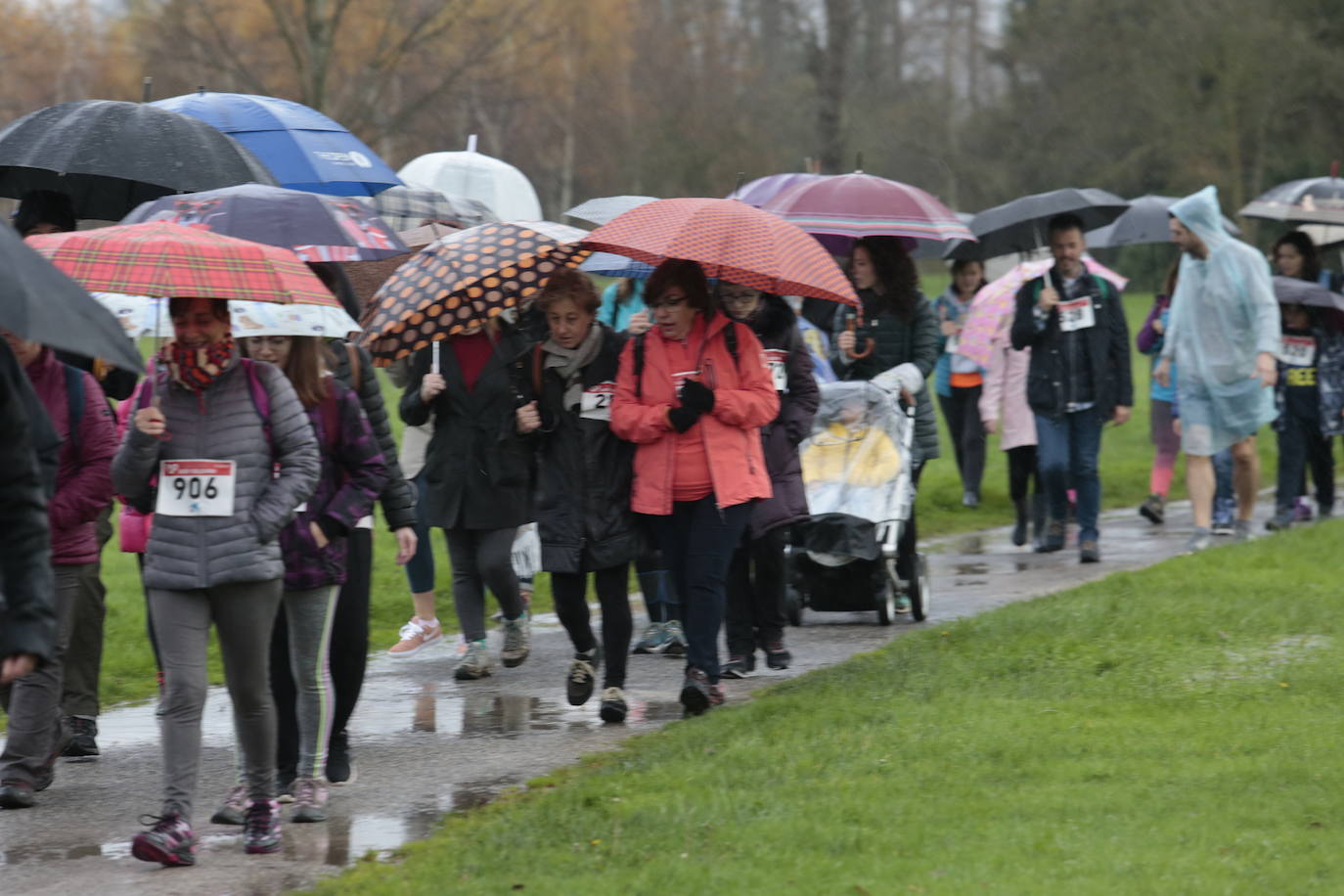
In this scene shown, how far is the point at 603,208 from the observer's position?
9.44 m

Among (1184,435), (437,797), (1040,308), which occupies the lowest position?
(437,797)

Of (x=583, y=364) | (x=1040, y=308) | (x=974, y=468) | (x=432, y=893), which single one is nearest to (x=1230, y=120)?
(x=974, y=468)

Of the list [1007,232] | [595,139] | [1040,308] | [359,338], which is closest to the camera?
[359,338]

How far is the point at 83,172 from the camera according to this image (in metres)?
→ 7.50

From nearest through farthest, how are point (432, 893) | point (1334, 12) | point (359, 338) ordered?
1. point (432, 893)
2. point (359, 338)
3. point (1334, 12)

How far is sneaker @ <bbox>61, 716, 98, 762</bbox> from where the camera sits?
7.10 metres

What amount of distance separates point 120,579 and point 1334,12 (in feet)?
126

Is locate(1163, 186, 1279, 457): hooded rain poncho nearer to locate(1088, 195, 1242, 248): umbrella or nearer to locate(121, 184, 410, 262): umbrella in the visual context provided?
locate(1088, 195, 1242, 248): umbrella

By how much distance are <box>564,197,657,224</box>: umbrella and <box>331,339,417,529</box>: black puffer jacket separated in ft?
7.00

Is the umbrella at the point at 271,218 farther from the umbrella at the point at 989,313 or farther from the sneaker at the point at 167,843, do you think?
the umbrella at the point at 989,313

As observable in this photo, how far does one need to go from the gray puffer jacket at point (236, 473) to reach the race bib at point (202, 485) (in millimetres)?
21

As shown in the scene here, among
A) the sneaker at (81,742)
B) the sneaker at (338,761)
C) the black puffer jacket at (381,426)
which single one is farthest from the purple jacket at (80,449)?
the sneaker at (338,761)

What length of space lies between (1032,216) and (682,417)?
6.29m

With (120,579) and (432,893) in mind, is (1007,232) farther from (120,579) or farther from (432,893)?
(432,893)
